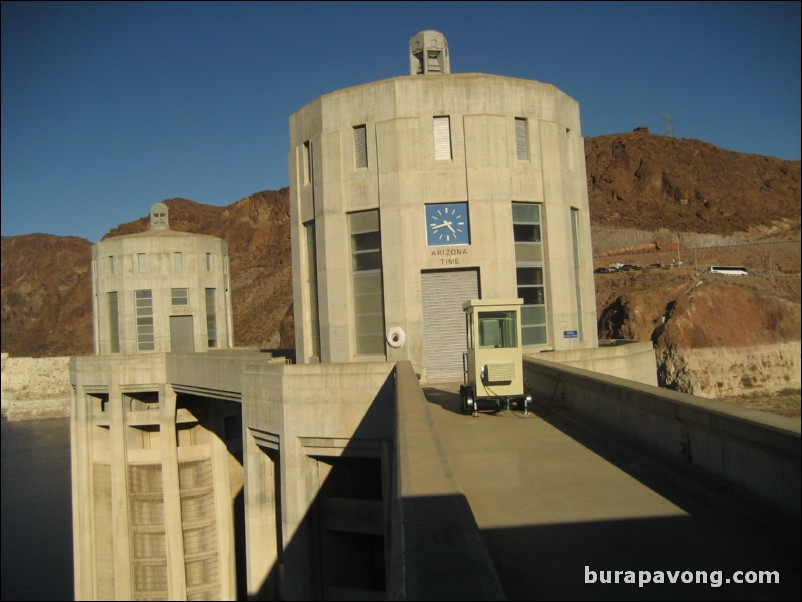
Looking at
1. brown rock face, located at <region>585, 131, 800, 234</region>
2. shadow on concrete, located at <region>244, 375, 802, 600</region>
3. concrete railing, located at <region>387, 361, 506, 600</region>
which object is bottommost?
shadow on concrete, located at <region>244, 375, 802, 600</region>

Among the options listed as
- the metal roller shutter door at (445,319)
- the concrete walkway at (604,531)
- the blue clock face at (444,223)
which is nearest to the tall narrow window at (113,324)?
the metal roller shutter door at (445,319)

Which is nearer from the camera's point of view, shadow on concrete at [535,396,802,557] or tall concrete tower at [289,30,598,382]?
shadow on concrete at [535,396,802,557]

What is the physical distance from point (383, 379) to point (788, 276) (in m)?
11.9

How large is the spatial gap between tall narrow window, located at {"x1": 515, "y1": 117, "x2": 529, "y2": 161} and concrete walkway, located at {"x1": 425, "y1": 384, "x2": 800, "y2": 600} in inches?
431

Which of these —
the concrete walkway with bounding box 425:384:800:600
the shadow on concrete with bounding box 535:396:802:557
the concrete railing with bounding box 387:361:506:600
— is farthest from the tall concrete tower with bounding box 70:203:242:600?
the concrete railing with bounding box 387:361:506:600

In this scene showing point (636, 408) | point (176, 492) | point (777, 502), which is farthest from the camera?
point (176, 492)

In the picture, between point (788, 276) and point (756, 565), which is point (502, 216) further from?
point (788, 276)

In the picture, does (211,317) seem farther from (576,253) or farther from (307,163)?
(576,253)

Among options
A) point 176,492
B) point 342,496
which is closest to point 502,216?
point 342,496

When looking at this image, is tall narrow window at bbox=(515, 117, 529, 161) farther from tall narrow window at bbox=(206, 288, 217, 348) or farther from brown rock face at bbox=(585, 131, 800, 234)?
brown rock face at bbox=(585, 131, 800, 234)

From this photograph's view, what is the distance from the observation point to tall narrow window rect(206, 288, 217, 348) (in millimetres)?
39000

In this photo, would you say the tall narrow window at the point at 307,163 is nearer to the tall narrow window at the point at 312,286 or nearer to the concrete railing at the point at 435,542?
the tall narrow window at the point at 312,286

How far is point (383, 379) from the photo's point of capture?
1516cm
